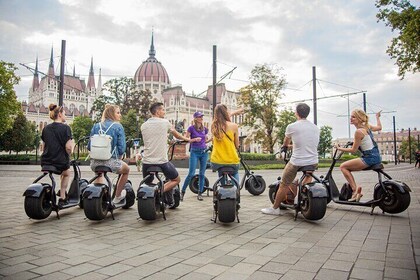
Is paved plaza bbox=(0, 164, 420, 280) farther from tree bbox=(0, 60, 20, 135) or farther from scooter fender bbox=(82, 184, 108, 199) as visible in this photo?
tree bbox=(0, 60, 20, 135)

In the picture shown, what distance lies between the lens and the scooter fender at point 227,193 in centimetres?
436

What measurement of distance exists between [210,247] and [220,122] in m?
2.10

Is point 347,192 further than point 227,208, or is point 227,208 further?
point 347,192

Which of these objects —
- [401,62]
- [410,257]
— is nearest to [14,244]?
[410,257]

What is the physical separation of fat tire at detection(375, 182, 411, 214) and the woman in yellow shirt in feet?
8.08

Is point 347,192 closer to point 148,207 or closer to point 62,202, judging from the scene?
point 148,207

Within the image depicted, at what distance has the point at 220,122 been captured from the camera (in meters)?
4.92

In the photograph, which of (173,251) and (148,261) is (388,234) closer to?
(173,251)

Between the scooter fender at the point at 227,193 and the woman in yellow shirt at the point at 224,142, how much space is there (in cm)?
47

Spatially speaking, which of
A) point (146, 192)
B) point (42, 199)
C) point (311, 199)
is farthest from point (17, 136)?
point (311, 199)

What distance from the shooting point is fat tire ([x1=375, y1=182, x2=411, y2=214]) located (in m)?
4.93

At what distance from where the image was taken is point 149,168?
4801 mm

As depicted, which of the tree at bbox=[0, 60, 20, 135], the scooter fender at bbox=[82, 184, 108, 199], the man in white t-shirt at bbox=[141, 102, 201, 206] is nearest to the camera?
the scooter fender at bbox=[82, 184, 108, 199]

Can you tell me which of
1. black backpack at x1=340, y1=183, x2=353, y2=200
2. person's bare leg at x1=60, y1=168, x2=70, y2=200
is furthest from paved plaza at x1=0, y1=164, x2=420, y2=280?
black backpack at x1=340, y1=183, x2=353, y2=200
